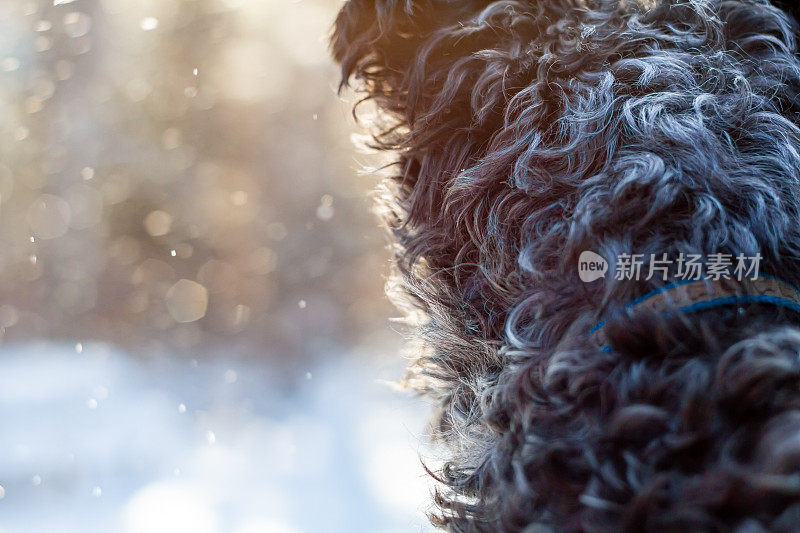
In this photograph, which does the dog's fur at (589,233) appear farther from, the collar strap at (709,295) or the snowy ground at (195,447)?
the snowy ground at (195,447)

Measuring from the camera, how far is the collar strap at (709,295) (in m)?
0.80

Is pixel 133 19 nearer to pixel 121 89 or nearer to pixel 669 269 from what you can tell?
pixel 121 89

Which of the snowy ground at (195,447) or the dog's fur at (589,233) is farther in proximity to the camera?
the snowy ground at (195,447)

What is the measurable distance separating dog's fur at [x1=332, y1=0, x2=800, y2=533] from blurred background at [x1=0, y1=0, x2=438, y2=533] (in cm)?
163

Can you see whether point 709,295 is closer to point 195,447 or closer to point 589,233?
point 589,233

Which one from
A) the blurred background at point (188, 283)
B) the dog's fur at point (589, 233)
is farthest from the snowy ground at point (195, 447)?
the dog's fur at point (589, 233)

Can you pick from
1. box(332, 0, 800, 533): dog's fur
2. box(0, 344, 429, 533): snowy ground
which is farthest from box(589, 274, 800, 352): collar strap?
box(0, 344, 429, 533): snowy ground

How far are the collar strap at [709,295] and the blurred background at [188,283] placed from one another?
1967 mm

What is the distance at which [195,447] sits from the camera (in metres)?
3.31

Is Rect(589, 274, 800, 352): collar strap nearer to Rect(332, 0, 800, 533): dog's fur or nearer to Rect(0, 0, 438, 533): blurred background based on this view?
Rect(332, 0, 800, 533): dog's fur

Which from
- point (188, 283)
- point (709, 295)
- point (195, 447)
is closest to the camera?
point (709, 295)

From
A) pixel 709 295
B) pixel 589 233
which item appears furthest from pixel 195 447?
pixel 709 295

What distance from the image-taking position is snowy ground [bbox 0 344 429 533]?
2850mm

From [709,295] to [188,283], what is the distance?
141 inches
